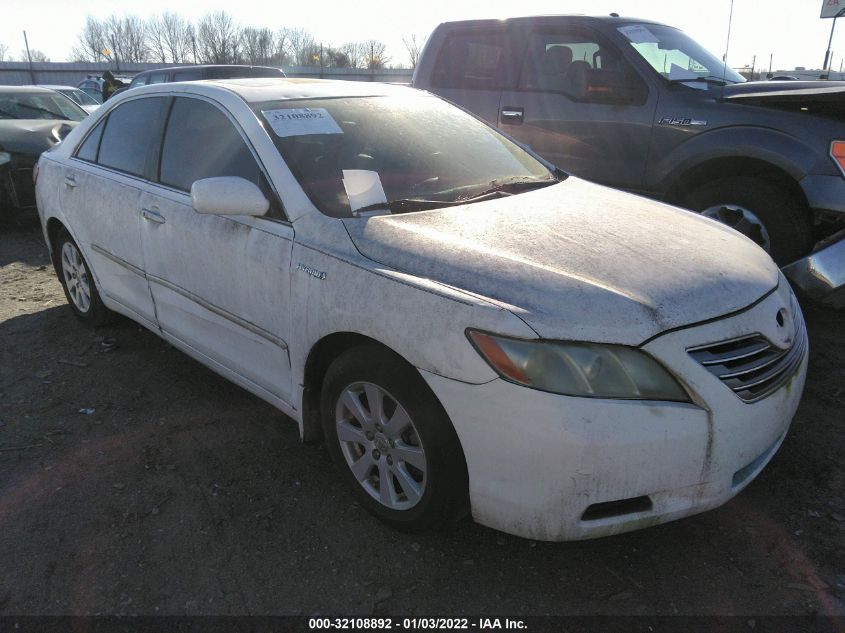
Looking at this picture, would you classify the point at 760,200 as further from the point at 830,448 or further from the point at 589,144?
the point at 830,448

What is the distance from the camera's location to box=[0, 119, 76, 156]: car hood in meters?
7.35

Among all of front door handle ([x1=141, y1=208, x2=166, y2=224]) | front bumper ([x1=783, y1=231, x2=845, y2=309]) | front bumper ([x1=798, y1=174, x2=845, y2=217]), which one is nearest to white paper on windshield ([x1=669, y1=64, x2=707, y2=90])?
front bumper ([x1=798, y1=174, x2=845, y2=217])

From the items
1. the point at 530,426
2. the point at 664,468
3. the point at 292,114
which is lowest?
the point at 664,468

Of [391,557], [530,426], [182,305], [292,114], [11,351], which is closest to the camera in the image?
[530,426]

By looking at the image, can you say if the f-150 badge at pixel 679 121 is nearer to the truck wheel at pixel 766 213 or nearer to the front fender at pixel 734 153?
the front fender at pixel 734 153

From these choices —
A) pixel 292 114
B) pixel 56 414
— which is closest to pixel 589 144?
pixel 292 114

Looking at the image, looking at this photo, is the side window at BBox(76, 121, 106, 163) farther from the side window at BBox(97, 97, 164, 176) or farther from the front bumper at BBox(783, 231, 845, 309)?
the front bumper at BBox(783, 231, 845, 309)

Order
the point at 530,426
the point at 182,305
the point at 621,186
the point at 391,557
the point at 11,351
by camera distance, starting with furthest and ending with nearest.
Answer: the point at 621,186, the point at 11,351, the point at 182,305, the point at 391,557, the point at 530,426

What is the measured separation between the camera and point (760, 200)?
4.37m

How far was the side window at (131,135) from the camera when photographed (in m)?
3.53

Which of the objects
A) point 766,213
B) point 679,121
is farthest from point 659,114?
point 766,213

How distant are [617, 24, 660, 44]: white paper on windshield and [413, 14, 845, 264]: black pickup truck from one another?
0.5 inches

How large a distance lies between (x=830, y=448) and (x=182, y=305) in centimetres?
315

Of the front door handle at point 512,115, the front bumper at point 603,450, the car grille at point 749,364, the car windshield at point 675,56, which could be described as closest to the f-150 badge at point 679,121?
the car windshield at point 675,56
